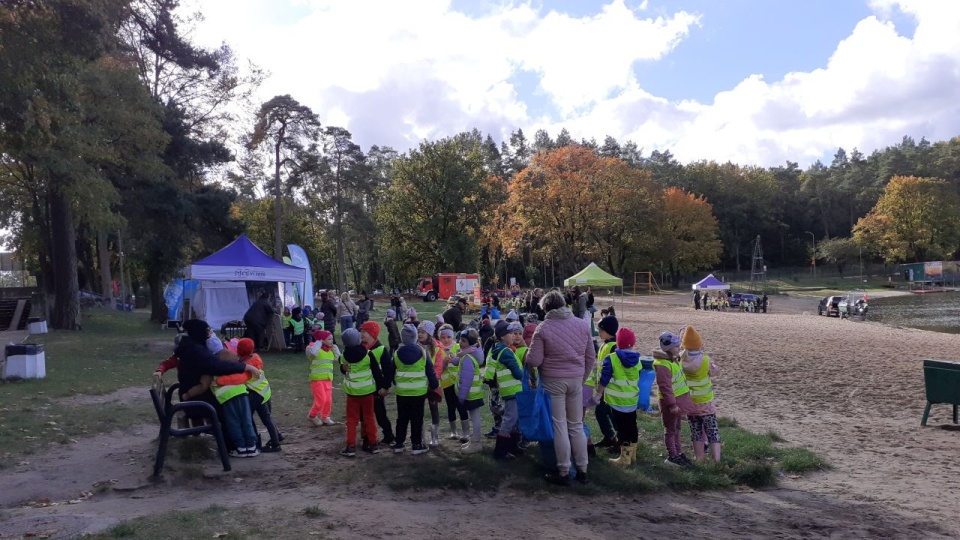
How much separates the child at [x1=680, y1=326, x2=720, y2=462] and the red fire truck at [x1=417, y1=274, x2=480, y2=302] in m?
40.7

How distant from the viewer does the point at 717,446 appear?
296 inches

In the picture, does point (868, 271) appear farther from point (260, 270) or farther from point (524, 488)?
point (524, 488)

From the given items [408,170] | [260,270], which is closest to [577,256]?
[408,170]

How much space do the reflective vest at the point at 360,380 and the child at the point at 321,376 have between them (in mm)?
1976

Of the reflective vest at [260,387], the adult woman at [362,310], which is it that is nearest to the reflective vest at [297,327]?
the adult woman at [362,310]

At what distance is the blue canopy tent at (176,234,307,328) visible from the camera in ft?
65.2

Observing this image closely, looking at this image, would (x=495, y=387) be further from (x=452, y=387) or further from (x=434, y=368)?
(x=434, y=368)

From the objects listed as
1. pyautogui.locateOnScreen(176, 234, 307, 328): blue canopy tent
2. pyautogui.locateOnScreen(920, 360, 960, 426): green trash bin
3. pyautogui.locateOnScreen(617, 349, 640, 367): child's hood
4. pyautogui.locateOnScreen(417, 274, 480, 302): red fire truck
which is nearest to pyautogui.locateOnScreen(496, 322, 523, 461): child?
pyautogui.locateOnScreen(617, 349, 640, 367): child's hood

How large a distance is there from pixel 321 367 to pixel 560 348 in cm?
443

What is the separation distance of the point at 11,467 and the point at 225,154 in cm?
2381

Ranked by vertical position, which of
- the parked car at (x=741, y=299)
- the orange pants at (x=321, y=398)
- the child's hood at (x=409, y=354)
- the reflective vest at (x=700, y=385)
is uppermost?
the child's hood at (x=409, y=354)

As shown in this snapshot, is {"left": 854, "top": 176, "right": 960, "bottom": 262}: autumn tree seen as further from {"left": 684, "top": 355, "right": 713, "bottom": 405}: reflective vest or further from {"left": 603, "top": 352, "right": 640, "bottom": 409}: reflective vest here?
{"left": 603, "top": 352, "right": 640, "bottom": 409}: reflective vest

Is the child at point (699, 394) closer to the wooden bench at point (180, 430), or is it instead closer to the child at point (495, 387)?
the child at point (495, 387)

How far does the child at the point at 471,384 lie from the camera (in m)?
7.98
